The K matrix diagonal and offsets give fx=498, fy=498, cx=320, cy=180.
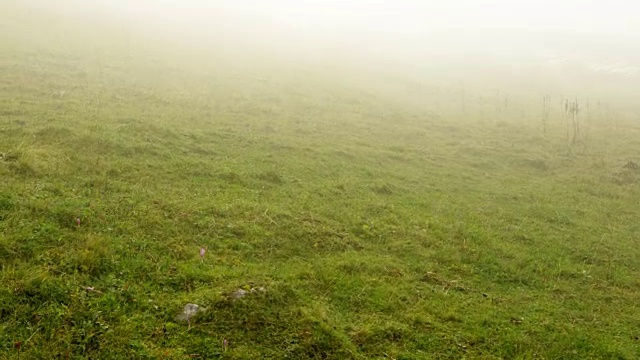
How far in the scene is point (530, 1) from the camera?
12744cm

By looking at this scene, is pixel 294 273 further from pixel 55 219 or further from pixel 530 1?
pixel 530 1

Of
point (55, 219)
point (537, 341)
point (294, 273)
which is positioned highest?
point (55, 219)

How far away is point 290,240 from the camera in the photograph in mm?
11305

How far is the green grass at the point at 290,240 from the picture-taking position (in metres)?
7.71

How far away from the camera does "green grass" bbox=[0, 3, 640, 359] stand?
7711 mm

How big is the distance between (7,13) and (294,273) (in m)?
42.2

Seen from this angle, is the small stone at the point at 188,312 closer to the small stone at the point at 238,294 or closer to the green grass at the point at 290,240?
the green grass at the point at 290,240

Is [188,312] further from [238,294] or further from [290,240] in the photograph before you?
[290,240]

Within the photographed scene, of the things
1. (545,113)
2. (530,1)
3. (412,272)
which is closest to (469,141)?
(545,113)

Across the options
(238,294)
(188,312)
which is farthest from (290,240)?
(188,312)

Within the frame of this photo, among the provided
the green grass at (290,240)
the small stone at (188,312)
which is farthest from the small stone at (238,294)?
the small stone at (188,312)

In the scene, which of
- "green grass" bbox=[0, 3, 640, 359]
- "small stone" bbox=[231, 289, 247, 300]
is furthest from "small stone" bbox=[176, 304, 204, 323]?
"small stone" bbox=[231, 289, 247, 300]

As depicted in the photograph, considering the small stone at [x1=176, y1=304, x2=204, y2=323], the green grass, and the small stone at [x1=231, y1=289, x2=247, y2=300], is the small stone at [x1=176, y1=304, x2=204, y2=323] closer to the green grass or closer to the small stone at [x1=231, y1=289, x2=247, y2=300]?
the green grass

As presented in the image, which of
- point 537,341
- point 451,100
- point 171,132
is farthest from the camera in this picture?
point 451,100
